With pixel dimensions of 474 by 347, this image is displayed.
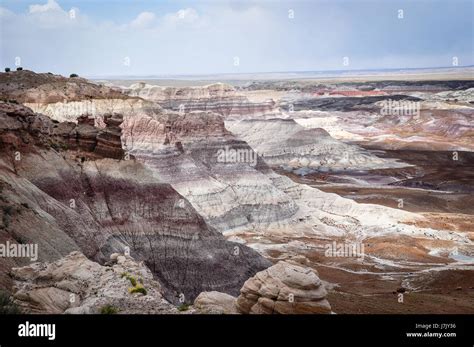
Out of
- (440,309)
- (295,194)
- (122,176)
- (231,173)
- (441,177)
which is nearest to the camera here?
(440,309)

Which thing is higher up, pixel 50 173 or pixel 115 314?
pixel 50 173

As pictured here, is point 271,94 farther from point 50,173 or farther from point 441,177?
point 50,173

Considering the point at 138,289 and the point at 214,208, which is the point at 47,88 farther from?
the point at 138,289

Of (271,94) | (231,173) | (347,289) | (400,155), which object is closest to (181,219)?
(347,289)

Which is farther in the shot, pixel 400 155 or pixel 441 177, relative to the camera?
pixel 400 155

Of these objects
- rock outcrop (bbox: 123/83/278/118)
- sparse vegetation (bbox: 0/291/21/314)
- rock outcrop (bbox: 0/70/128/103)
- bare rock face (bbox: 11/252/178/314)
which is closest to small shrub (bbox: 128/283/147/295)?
bare rock face (bbox: 11/252/178/314)
